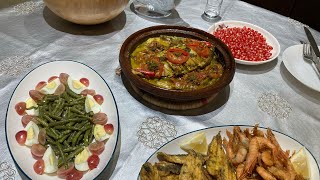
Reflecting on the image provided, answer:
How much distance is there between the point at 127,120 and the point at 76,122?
0.24 m

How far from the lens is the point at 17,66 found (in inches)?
60.4

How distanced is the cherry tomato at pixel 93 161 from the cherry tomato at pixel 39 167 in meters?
0.15

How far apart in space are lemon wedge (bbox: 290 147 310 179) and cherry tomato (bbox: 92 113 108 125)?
0.69 m

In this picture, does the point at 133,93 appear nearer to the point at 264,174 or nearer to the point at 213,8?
the point at 264,174

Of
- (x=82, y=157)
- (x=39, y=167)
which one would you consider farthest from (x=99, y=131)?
(x=39, y=167)

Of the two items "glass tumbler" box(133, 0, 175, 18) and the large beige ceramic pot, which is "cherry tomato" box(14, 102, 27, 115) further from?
"glass tumbler" box(133, 0, 175, 18)

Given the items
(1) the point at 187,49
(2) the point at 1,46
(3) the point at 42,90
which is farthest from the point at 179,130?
(2) the point at 1,46

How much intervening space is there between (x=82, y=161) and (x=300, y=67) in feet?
4.08

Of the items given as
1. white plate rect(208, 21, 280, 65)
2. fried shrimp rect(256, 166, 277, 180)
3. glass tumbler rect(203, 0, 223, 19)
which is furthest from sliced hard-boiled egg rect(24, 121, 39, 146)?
glass tumbler rect(203, 0, 223, 19)

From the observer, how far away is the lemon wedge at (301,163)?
3.69 feet

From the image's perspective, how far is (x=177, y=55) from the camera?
4.82 feet

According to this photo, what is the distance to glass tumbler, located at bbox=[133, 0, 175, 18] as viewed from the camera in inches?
76.6

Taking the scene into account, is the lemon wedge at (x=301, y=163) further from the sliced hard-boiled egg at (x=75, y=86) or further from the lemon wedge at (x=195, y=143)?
the sliced hard-boiled egg at (x=75, y=86)

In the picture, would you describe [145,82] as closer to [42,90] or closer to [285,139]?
[42,90]
